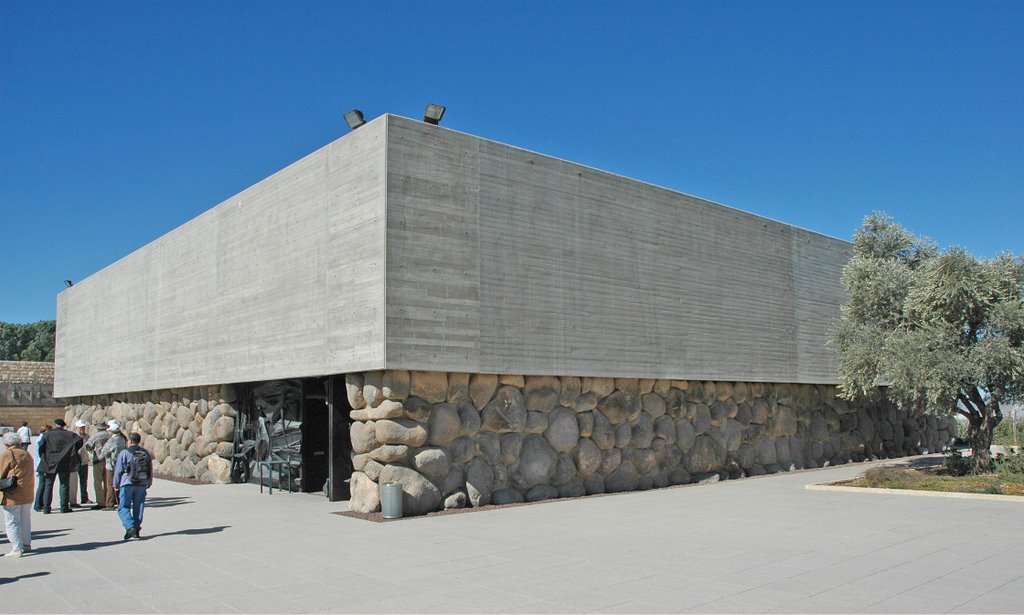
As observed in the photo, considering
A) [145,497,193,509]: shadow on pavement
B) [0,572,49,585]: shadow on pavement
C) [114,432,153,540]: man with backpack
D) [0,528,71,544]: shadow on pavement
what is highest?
[114,432,153,540]: man with backpack

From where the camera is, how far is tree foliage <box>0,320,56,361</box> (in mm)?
79188

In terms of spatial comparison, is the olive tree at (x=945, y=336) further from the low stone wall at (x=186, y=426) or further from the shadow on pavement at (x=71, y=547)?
the shadow on pavement at (x=71, y=547)

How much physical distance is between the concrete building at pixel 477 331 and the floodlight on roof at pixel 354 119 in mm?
276

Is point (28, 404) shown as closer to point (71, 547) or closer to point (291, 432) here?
point (291, 432)

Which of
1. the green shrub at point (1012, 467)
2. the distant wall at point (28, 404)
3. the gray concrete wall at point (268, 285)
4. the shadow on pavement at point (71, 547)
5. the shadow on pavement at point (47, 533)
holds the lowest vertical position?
the shadow on pavement at point (47, 533)

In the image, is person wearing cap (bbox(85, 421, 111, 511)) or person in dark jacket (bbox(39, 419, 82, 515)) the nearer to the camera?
person in dark jacket (bbox(39, 419, 82, 515))

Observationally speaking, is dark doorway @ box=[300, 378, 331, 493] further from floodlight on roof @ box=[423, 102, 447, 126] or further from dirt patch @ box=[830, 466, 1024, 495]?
dirt patch @ box=[830, 466, 1024, 495]

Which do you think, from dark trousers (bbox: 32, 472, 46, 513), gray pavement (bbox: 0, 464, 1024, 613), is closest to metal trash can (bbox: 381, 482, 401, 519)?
gray pavement (bbox: 0, 464, 1024, 613)

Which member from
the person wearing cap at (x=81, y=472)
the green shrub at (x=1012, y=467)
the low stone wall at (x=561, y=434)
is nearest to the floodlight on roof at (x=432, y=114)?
the low stone wall at (x=561, y=434)

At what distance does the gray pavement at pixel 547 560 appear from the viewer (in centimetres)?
733

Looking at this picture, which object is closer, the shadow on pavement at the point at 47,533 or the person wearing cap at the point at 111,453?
the shadow on pavement at the point at 47,533

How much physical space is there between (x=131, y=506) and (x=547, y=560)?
20.1ft

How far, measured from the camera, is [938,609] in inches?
269

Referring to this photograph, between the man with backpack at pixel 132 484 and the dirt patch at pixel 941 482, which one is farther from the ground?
the man with backpack at pixel 132 484
